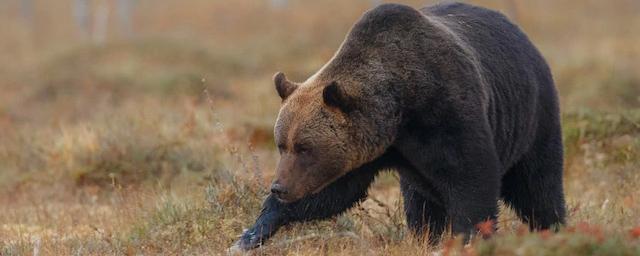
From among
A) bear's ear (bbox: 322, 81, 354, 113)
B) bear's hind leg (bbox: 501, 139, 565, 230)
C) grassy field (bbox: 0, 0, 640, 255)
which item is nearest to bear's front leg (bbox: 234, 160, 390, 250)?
grassy field (bbox: 0, 0, 640, 255)

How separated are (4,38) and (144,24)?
8517 millimetres

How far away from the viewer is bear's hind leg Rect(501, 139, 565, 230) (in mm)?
7605

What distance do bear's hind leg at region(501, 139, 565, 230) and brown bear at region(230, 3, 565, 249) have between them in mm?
407

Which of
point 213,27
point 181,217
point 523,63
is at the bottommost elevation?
point 213,27

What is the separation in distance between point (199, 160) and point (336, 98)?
20.0ft

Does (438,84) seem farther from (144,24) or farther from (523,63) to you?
(144,24)

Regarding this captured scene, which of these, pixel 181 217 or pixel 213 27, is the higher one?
pixel 181 217

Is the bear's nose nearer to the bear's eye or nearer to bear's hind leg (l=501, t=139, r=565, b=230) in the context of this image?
the bear's eye

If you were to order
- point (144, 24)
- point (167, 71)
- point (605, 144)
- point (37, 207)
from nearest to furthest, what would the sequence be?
1. point (37, 207)
2. point (605, 144)
3. point (167, 71)
4. point (144, 24)

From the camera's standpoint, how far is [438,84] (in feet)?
20.8

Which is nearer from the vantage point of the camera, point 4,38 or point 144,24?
point 4,38

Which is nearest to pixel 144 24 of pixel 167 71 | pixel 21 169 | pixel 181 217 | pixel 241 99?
pixel 167 71

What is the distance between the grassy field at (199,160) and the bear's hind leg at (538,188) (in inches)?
8.3

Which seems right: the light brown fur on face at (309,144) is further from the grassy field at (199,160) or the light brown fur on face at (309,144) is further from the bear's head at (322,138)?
the grassy field at (199,160)
